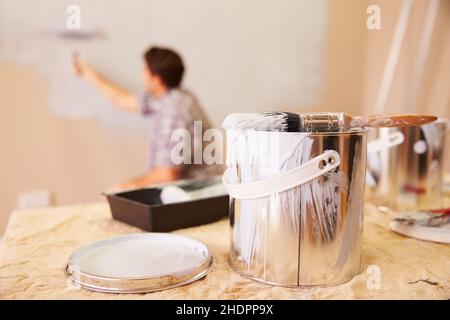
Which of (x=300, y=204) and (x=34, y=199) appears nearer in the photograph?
(x=300, y=204)

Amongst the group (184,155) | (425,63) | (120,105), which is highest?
(425,63)

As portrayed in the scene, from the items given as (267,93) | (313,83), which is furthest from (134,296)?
(313,83)

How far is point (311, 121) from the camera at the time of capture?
1.95 ft

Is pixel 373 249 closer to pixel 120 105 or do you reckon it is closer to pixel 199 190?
pixel 199 190

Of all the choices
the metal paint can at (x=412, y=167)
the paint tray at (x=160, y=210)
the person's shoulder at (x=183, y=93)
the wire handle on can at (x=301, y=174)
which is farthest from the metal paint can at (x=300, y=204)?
the person's shoulder at (x=183, y=93)

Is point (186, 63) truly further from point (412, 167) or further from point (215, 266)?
point (215, 266)

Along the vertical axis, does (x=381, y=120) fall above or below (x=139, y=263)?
above

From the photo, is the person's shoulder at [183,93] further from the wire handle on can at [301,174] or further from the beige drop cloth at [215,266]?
the wire handle on can at [301,174]

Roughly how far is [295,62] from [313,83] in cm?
17

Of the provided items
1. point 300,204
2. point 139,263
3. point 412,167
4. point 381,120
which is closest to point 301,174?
point 300,204

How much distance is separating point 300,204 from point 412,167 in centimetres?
54

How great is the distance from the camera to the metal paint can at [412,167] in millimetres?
997

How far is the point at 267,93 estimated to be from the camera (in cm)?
248

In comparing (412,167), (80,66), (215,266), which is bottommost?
(215,266)
